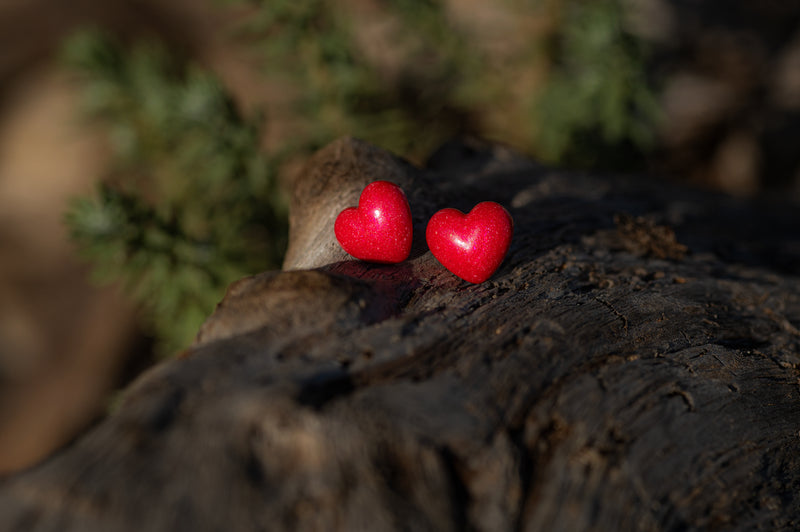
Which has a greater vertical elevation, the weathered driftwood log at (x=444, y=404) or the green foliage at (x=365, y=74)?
the green foliage at (x=365, y=74)

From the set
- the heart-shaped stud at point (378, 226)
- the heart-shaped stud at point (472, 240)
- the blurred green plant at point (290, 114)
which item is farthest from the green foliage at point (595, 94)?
the heart-shaped stud at point (378, 226)

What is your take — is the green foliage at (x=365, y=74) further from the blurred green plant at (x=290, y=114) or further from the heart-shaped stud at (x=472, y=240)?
the heart-shaped stud at (x=472, y=240)

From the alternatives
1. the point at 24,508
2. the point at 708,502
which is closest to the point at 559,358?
the point at 708,502

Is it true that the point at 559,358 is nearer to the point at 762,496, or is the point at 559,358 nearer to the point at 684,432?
the point at 684,432

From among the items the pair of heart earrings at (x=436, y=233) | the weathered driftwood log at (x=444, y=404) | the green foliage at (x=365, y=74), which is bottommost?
the weathered driftwood log at (x=444, y=404)

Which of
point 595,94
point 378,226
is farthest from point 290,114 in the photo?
point 378,226

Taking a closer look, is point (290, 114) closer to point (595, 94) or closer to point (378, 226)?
point (595, 94)
